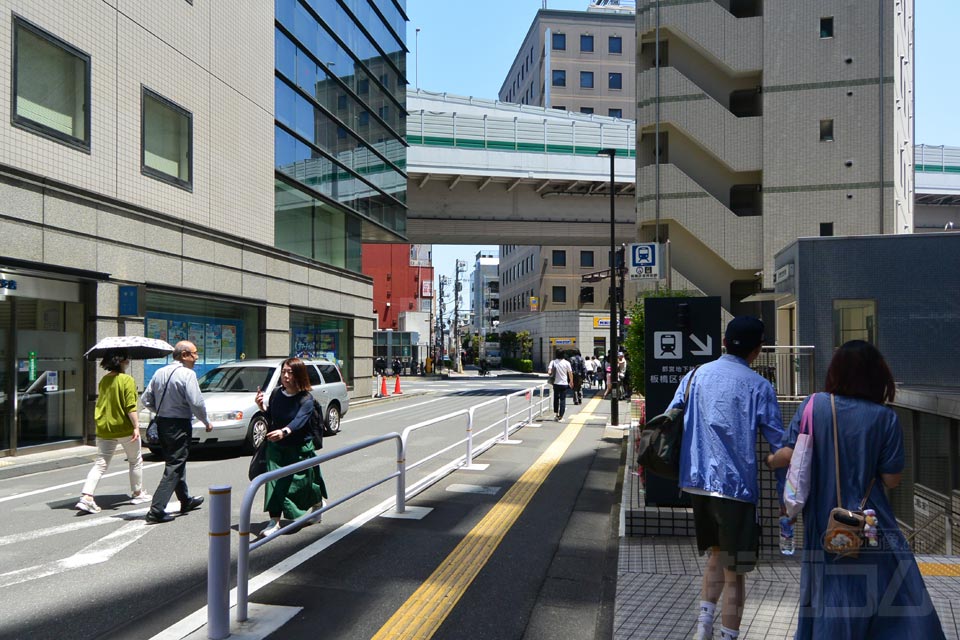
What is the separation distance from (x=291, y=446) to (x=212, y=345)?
467 inches

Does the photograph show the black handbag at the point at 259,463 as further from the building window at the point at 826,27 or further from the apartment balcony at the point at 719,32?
the building window at the point at 826,27

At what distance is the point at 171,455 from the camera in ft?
23.0

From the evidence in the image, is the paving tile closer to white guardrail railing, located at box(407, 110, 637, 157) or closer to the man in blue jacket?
the man in blue jacket

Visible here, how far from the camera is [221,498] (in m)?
4.01

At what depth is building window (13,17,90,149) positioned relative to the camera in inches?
448

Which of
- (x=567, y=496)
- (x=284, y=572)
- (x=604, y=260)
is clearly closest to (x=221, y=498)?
(x=284, y=572)

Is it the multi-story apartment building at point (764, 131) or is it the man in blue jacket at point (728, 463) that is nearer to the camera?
the man in blue jacket at point (728, 463)

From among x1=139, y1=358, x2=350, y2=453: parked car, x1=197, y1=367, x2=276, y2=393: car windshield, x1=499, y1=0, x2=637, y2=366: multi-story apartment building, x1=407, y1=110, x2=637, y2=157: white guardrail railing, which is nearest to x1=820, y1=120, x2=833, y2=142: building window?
x1=407, y1=110, x2=637, y2=157: white guardrail railing

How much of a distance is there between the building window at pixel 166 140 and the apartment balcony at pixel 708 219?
16485mm

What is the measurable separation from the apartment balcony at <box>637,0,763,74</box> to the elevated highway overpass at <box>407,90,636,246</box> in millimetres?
5911

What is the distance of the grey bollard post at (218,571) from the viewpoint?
393 centimetres

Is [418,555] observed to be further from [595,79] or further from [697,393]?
[595,79]

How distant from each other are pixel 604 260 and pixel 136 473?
200 feet

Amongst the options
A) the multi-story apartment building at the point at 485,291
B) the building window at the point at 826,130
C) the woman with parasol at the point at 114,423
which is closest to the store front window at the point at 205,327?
the woman with parasol at the point at 114,423
